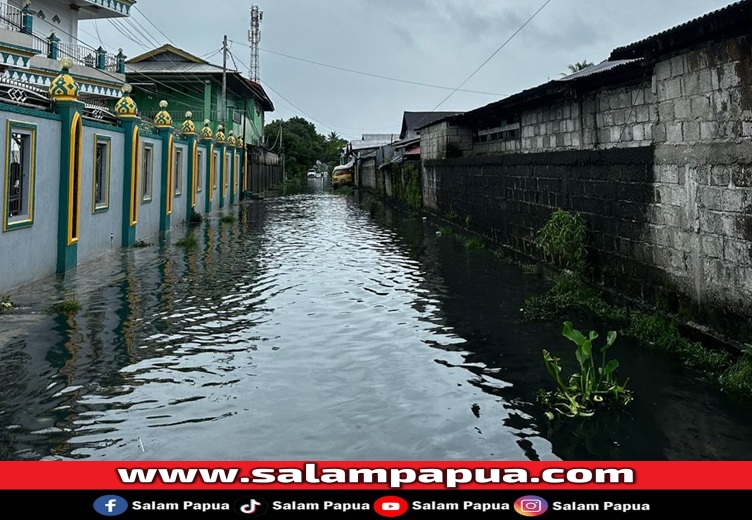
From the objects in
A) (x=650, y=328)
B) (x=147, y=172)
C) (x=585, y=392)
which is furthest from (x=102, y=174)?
(x=585, y=392)

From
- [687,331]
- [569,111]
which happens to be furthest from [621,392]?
[569,111]

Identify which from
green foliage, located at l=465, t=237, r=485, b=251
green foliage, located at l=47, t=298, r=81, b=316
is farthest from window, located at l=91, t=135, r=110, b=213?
green foliage, located at l=465, t=237, r=485, b=251

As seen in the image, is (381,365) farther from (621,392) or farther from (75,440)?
(75,440)

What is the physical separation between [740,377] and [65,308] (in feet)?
25.5

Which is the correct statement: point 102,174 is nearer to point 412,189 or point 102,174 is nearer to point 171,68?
point 412,189

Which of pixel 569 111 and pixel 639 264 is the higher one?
pixel 569 111

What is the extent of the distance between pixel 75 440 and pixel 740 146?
627cm

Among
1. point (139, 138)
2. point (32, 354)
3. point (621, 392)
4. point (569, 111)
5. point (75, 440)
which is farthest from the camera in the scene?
point (139, 138)

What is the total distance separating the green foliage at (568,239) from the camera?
34.2 ft

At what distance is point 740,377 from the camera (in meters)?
5.96

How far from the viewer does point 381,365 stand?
6926mm

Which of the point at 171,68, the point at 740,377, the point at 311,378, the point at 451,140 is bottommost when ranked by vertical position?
the point at 311,378
